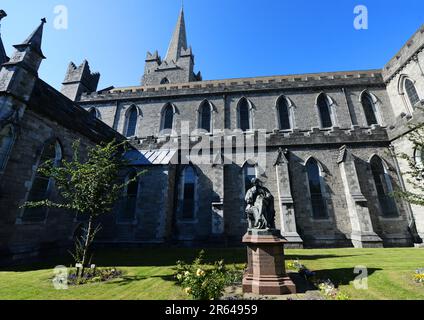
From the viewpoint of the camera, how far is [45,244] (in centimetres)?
981

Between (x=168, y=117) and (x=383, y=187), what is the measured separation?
1885 centimetres

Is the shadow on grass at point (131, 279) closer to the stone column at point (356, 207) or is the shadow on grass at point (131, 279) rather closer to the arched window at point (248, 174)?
the arched window at point (248, 174)

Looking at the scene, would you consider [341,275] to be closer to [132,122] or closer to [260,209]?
[260,209]

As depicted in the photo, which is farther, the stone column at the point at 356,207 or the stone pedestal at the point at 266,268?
the stone column at the point at 356,207

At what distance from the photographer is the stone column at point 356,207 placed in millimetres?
11945

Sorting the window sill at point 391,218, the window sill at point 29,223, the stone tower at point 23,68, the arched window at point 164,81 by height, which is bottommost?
the window sill at point 29,223

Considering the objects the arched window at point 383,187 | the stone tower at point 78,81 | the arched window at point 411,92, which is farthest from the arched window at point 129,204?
the arched window at point 411,92

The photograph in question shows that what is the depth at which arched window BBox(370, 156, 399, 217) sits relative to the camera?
13383 millimetres

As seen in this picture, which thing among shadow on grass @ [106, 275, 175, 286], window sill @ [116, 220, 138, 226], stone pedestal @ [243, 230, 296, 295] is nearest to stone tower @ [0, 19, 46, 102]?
window sill @ [116, 220, 138, 226]

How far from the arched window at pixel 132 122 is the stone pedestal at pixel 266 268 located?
18.4 meters

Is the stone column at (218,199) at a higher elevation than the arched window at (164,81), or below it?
below

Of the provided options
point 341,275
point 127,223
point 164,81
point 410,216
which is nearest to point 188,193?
point 127,223

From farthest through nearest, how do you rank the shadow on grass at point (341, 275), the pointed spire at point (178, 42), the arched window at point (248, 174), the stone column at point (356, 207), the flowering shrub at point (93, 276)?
the pointed spire at point (178, 42) → the arched window at point (248, 174) → the stone column at point (356, 207) → the flowering shrub at point (93, 276) → the shadow on grass at point (341, 275)

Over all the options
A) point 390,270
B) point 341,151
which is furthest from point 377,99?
point 390,270
